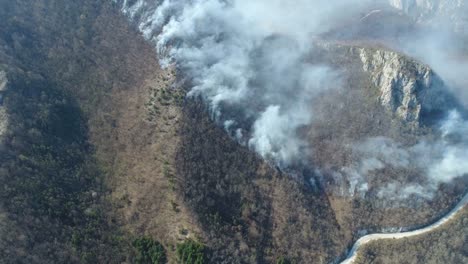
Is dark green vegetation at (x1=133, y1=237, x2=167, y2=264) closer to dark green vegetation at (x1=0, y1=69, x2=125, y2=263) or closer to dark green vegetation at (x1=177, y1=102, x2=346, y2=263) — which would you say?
dark green vegetation at (x1=0, y1=69, x2=125, y2=263)

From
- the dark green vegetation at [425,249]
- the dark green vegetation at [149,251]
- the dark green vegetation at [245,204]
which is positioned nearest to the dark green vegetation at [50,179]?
the dark green vegetation at [149,251]

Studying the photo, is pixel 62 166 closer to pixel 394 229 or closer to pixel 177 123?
pixel 177 123

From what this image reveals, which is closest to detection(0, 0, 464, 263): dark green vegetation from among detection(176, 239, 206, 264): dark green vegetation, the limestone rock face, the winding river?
detection(176, 239, 206, 264): dark green vegetation

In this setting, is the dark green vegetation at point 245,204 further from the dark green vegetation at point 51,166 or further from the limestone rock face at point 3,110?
the limestone rock face at point 3,110

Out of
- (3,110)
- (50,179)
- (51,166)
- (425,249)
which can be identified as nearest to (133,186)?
(50,179)

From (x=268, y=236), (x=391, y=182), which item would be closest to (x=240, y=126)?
(x=268, y=236)

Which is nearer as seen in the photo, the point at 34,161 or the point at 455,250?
the point at 34,161
